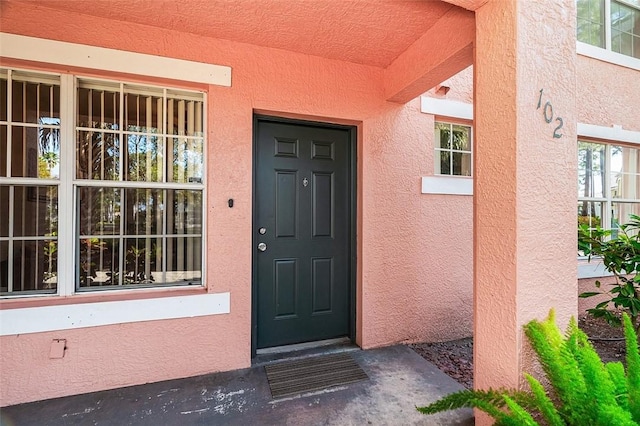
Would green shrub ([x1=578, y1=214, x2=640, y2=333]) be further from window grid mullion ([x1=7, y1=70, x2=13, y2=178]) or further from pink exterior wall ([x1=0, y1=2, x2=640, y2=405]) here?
window grid mullion ([x1=7, y1=70, x2=13, y2=178])

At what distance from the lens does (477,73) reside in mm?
1918

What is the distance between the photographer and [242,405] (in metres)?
2.14

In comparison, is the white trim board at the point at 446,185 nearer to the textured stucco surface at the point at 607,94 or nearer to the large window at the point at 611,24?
the textured stucco surface at the point at 607,94

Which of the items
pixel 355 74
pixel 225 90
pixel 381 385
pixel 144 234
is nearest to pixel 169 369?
pixel 144 234

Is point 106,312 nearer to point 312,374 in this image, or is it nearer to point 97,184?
point 97,184

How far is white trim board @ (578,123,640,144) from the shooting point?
12.9ft

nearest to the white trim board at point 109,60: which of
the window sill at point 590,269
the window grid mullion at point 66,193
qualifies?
the window grid mullion at point 66,193

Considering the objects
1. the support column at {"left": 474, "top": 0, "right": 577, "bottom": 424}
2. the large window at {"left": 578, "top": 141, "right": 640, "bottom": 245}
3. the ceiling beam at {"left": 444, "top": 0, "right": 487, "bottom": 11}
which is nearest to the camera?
the support column at {"left": 474, "top": 0, "right": 577, "bottom": 424}

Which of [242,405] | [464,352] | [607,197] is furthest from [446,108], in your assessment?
[242,405]

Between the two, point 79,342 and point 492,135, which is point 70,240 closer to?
point 79,342

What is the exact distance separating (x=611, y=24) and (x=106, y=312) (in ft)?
22.7

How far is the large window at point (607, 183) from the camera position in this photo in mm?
4180

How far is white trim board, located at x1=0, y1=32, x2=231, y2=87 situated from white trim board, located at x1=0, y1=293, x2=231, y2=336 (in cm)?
181

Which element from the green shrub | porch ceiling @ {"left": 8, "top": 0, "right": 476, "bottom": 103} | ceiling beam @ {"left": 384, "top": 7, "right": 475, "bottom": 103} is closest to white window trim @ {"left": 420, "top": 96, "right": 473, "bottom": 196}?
ceiling beam @ {"left": 384, "top": 7, "right": 475, "bottom": 103}
